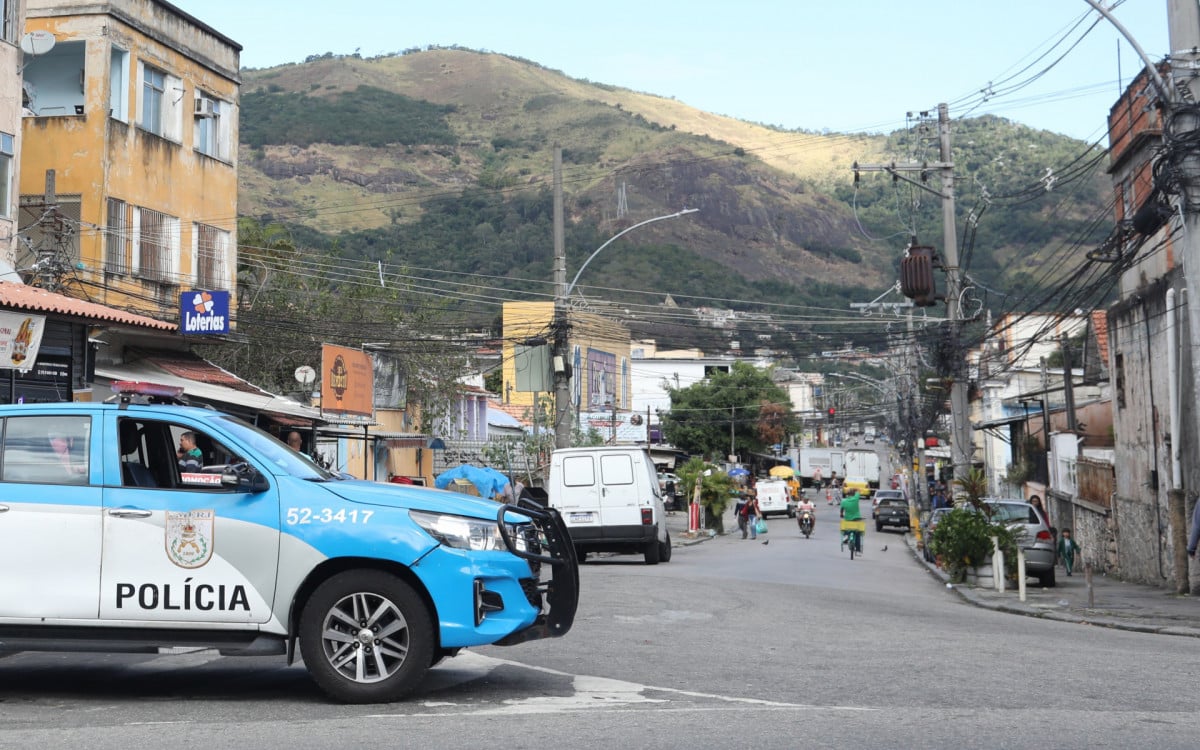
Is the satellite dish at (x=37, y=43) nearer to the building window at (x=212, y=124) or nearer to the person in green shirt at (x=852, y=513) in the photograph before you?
the building window at (x=212, y=124)

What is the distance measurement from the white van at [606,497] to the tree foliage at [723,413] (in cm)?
6436

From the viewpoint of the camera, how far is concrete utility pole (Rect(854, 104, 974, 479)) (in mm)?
32438

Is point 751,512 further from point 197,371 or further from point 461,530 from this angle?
point 461,530

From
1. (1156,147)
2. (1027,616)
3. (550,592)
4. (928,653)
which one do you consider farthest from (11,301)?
(1156,147)

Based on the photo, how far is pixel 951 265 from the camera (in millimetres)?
32531

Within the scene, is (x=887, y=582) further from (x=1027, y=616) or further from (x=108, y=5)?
(x=108, y=5)

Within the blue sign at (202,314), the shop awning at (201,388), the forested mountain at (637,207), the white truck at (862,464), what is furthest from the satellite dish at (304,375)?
the white truck at (862,464)

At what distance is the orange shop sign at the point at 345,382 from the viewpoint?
30516 mm

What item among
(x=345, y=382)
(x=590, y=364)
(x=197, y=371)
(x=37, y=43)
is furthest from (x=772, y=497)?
(x=37, y=43)

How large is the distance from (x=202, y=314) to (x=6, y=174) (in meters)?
4.47

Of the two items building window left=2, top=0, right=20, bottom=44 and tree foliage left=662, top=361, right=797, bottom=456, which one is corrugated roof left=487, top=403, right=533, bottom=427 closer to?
tree foliage left=662, top=361, right=797, bottom=456

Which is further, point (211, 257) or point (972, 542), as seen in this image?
point (211, 257)

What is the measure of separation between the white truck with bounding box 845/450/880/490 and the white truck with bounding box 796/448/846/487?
10201 millimetres

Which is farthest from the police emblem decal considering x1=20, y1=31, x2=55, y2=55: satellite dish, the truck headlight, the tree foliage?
the tree foliage
